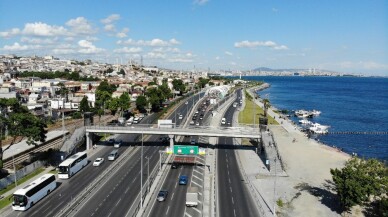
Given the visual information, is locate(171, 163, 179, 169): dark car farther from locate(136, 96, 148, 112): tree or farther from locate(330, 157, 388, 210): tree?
locate(136, 96, 148, 112): tree

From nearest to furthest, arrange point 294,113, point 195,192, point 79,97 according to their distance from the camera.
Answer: point 195,192
point 79,97
point 294,113

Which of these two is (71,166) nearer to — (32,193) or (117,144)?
(32,193)

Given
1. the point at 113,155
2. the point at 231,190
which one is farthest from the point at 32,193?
the point at 231,190

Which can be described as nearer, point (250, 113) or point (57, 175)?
point (57, 175)

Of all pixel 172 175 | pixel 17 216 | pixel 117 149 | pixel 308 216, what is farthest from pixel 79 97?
pixel 308 216

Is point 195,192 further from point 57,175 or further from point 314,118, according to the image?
point 314,118
